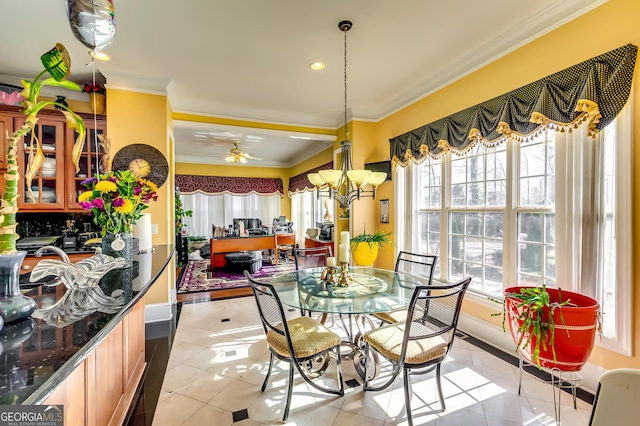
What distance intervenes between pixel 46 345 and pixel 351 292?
5.52ft

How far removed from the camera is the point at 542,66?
2.35 m

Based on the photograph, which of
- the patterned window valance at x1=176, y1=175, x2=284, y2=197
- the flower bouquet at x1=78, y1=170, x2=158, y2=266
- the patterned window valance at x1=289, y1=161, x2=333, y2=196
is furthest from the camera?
the patterned window valance at x1=176, y1=175, x2=284, y2=197

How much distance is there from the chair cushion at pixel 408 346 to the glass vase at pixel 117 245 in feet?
6.17

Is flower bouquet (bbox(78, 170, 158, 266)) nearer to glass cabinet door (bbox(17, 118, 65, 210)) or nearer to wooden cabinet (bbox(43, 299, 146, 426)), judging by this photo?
wooden cabinet (bbox(43, 299, 146, 426))

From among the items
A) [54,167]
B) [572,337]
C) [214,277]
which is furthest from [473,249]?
[54,167]

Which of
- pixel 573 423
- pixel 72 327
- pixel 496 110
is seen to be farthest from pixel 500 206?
pixel 72 327

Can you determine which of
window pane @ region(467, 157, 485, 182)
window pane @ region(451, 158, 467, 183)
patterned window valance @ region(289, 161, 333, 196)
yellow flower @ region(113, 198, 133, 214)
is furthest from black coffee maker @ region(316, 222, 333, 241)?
yellow flower @ region(113, 198, 133, 214)

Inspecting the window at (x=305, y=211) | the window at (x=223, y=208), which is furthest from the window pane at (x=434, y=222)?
the window at (x=223, y=208)

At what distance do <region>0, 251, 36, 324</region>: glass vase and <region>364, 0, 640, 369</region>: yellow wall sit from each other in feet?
10.4

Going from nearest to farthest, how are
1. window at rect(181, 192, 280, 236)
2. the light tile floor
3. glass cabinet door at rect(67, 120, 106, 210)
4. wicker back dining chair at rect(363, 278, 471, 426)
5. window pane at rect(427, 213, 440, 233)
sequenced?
wicker back dining chair at rect(363, 278, 471, 426) → the light tile floor → glass cabinet door at rect(67, 120, 106, 210) → window pane at rect(427, 213, 440, 233) → window at rect(181, 192, 280, 236)

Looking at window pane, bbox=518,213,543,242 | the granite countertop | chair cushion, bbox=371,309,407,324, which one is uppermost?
window pane, bbox=518,213,543,242

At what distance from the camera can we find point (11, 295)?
3.41 feet

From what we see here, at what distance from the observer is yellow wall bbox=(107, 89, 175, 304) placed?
3.35 meters

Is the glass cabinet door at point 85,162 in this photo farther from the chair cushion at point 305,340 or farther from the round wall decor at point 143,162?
the chair cushion at point 305,340
